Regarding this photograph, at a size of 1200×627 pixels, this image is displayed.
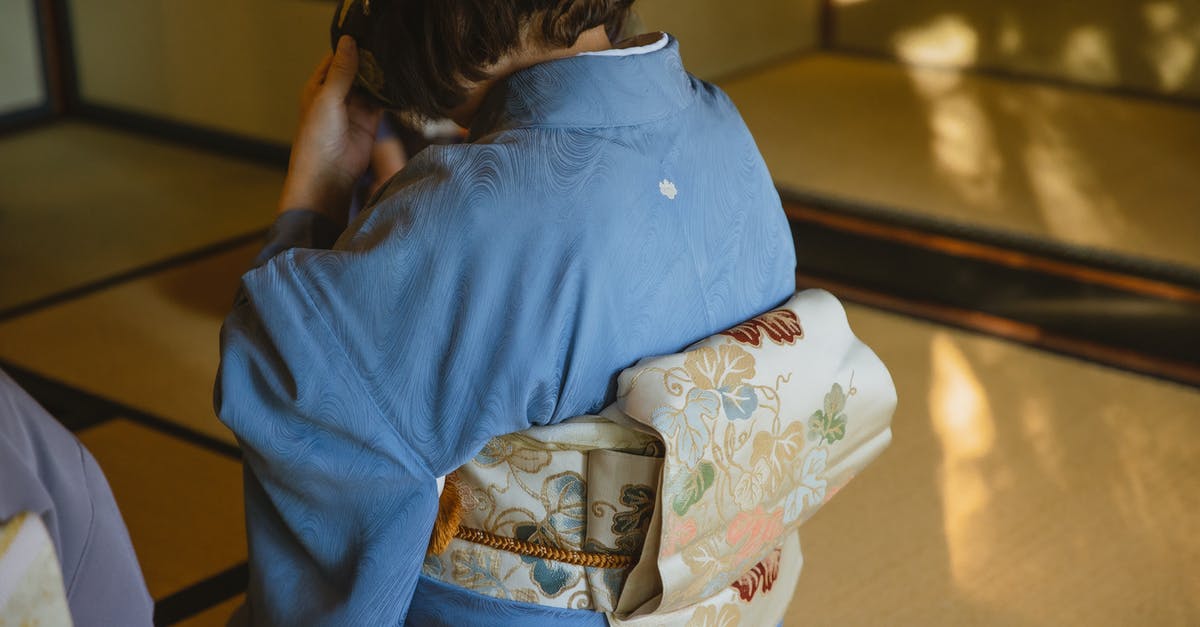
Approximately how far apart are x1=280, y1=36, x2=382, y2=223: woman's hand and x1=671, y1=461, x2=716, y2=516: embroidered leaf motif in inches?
20.4

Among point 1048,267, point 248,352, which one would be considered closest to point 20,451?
point 248,352

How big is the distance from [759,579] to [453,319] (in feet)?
1.59

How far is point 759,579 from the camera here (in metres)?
1.37

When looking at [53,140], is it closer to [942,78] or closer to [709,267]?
[942,78]

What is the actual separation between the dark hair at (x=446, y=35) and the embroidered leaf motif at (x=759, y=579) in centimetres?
58

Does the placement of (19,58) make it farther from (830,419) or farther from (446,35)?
(830,419)

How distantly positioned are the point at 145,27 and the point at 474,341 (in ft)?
12.7

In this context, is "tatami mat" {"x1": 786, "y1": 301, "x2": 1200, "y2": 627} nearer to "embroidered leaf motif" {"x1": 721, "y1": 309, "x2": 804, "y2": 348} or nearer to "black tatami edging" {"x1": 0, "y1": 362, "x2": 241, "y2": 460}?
"embroidered leaf motif" {"x1": 721, "y1": 309, "x2": 804, "y2": 348}

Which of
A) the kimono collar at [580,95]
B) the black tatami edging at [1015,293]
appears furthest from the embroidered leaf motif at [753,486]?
the black tatami edging at [1015,293]

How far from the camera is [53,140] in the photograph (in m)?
4.59

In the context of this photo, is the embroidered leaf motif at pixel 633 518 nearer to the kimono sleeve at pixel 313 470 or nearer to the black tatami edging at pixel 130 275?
the kimono sleeve at pixel 313 470

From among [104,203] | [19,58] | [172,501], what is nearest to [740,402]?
[172,501]

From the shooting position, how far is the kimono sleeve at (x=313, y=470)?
1.12m

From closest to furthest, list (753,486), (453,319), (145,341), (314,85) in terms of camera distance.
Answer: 1. (453,319)
2. (753,486)
3. (314,85)
4. (145,341)
